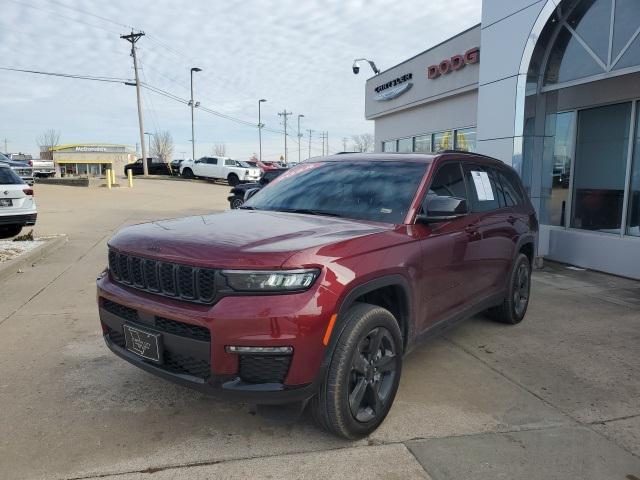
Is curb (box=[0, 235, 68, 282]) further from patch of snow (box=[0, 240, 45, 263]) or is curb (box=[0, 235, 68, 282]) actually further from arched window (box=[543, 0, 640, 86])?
arched window (box=[543, 0, 640, 86])

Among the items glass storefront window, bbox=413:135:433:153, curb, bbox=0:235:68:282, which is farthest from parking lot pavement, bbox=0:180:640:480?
glass storefront window, bbox=413:135:433:153

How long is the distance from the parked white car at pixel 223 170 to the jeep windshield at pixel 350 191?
1120 inches

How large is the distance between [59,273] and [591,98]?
9.27 metres

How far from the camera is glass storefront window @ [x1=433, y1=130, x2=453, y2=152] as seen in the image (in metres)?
14.5

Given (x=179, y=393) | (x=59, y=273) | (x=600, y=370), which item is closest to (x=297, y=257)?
(x=179, y=393)

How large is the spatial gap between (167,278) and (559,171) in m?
8.86

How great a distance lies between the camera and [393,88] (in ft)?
56.5

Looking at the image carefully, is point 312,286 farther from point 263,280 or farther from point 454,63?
point 454,63

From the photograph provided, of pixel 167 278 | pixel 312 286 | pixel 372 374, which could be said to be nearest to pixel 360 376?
pixel 372 374

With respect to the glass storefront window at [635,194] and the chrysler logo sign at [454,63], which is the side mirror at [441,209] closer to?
the glass storefront window at [635,194]

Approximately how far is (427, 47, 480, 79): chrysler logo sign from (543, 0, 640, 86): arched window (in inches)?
172

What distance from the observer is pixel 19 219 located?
9.90 metres

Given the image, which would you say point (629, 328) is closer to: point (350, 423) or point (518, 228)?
point (518, 228)

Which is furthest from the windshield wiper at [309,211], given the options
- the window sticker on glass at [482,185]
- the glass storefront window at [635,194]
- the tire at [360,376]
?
the glass storefront window at [635,194]
